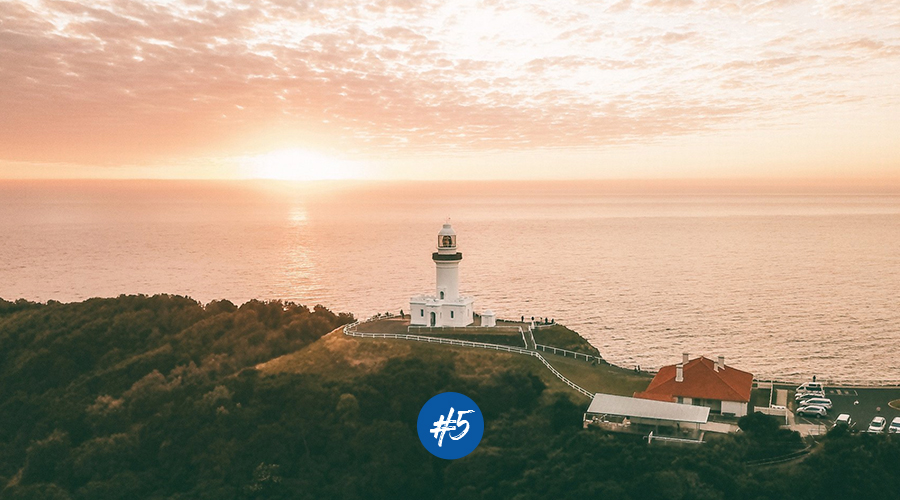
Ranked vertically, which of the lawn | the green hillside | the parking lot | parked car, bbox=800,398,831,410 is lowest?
the green hillside

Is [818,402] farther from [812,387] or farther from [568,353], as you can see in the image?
[568,353]

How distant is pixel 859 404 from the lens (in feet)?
131

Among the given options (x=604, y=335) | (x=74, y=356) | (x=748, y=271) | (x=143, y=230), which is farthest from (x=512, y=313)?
(x=143, y=230)

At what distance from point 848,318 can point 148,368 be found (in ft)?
233

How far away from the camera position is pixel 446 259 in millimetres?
53812

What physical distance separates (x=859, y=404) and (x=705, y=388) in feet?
31.7

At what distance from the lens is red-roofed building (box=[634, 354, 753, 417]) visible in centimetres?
3862

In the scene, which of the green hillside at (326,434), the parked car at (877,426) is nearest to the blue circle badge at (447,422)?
the green hillside at (326,434)

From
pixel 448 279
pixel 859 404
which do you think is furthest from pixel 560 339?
pixel 859 404

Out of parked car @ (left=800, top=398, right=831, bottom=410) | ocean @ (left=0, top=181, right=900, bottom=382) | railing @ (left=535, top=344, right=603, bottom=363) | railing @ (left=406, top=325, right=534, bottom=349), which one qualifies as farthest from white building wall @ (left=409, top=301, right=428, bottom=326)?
parked car @ (left=800, top=398, right=831, bottom=410)

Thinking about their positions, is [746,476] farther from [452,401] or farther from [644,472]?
[452,401]

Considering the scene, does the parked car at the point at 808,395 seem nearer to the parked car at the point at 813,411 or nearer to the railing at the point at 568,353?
the parked car at the point at 813,411

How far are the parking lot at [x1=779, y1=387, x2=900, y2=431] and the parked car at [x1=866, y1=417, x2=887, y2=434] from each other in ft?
1.42

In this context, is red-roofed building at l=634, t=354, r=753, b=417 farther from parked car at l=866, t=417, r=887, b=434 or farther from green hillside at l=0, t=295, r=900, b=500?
parked car at l=866, t=417, r=887, b=434
